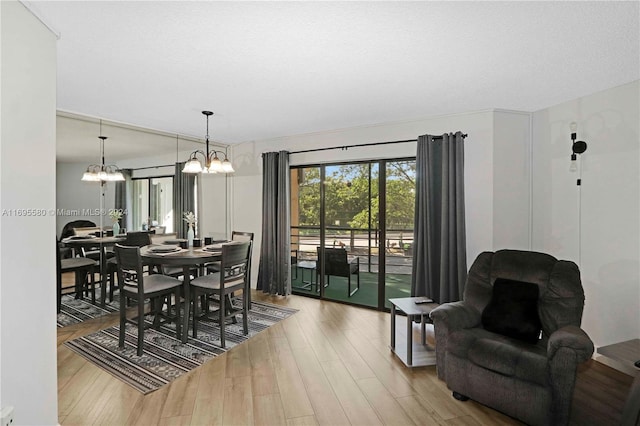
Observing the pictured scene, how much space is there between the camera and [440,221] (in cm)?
381

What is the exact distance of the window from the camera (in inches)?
162

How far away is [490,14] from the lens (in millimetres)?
1824

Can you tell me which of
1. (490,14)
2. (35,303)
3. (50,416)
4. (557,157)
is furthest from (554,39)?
(50,416)

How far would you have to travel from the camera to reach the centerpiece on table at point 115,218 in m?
3.87

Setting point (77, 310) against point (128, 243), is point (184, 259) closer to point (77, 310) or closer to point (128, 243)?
point (128, 243)

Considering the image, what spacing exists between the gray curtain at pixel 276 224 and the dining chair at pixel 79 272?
87.4 inches

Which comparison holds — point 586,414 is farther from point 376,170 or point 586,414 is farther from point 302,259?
point 302,259

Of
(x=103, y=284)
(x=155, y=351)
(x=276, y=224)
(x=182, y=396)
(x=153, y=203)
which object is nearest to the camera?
(x=182, y=396)

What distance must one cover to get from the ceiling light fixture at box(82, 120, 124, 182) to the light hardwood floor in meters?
1.74

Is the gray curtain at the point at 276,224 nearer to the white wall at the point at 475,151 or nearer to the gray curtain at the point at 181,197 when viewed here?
the white wall at the point at 475,151

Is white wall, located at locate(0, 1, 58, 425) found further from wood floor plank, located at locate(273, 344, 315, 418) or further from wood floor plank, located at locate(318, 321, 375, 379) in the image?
wood floor plank, located at locate(318, 321, 375, 379)

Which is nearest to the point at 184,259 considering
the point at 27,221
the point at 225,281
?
the point at 225,281

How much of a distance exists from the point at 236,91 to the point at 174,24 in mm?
1137

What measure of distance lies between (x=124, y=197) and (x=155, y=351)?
6.41 ft
